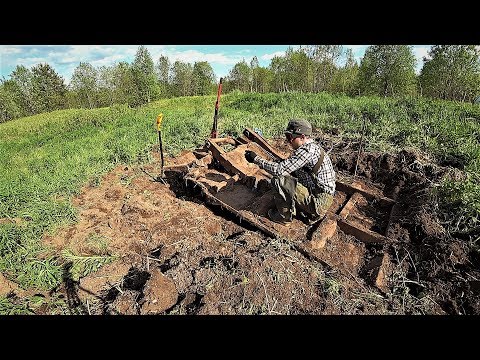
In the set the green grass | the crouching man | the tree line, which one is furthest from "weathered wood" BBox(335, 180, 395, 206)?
the tree line

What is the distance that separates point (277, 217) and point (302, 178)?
73 centimetres

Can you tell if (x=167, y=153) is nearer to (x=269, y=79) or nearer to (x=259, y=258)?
(x=259, y=258)

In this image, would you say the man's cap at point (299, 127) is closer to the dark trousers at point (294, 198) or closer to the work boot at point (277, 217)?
the dark trousers at point (294, 198)

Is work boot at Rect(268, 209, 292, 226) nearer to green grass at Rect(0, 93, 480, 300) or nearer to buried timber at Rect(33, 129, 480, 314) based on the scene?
buried timber at Rect(33, 129, 480, 314)

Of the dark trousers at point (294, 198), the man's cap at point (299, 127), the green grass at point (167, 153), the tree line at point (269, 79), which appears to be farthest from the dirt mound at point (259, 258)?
the tree line at point (269, 79)

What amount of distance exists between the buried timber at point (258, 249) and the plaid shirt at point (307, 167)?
59 cm

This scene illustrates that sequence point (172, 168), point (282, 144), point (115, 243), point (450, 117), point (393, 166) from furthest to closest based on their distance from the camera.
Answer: point (450, 117) < point (282, 144) < point (172, 168) < point (393, 166) < point (115, 243)

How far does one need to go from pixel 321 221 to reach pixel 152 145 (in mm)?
5940

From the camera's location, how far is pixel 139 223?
16.6 ft

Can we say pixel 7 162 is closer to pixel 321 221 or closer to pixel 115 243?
pixel 115 243

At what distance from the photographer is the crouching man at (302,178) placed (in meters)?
4.12

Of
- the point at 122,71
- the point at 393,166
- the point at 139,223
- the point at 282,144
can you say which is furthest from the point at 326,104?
the point at 122,71

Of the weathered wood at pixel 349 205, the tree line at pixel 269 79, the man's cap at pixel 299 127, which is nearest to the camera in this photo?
the man's cap at pixel 299 127

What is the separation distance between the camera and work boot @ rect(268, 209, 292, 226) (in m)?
4.54
